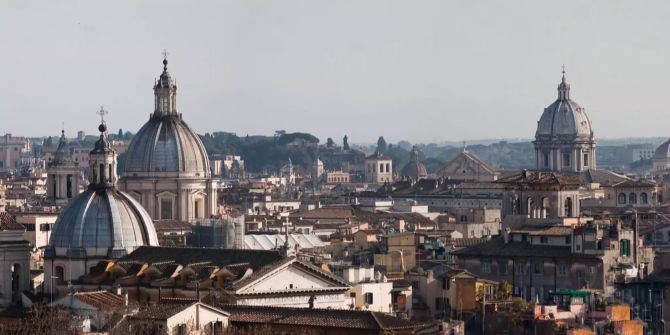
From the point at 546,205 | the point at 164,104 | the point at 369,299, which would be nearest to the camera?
the point at 369,299

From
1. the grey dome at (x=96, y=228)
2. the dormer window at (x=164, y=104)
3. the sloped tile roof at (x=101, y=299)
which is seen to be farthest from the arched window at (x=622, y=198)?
the sloped tile roof at (x=101, y=299)

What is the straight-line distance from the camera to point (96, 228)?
66812mm

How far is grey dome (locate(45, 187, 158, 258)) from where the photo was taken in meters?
66.6

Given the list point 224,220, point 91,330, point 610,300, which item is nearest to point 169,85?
point 224,220

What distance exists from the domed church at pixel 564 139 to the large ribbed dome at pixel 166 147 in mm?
50633

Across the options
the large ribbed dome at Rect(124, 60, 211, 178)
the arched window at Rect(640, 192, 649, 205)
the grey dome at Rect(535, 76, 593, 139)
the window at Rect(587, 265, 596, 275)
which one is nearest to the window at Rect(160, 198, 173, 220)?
the large ribbed dome at Rect(124, 60, 211, 178)

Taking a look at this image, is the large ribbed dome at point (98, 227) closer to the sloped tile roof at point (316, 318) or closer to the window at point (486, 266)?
the sloped tile roof at point (316, 318)

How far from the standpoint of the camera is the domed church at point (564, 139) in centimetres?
14238

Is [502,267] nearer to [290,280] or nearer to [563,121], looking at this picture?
[290,280]

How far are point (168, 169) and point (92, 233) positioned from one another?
2561 cm

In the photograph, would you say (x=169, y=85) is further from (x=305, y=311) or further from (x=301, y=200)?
(x=301, y=200)

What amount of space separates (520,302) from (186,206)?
31.8 meters

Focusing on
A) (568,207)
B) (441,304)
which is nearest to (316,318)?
(441,304)

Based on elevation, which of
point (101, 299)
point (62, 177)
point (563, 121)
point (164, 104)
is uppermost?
point (563, 121)
